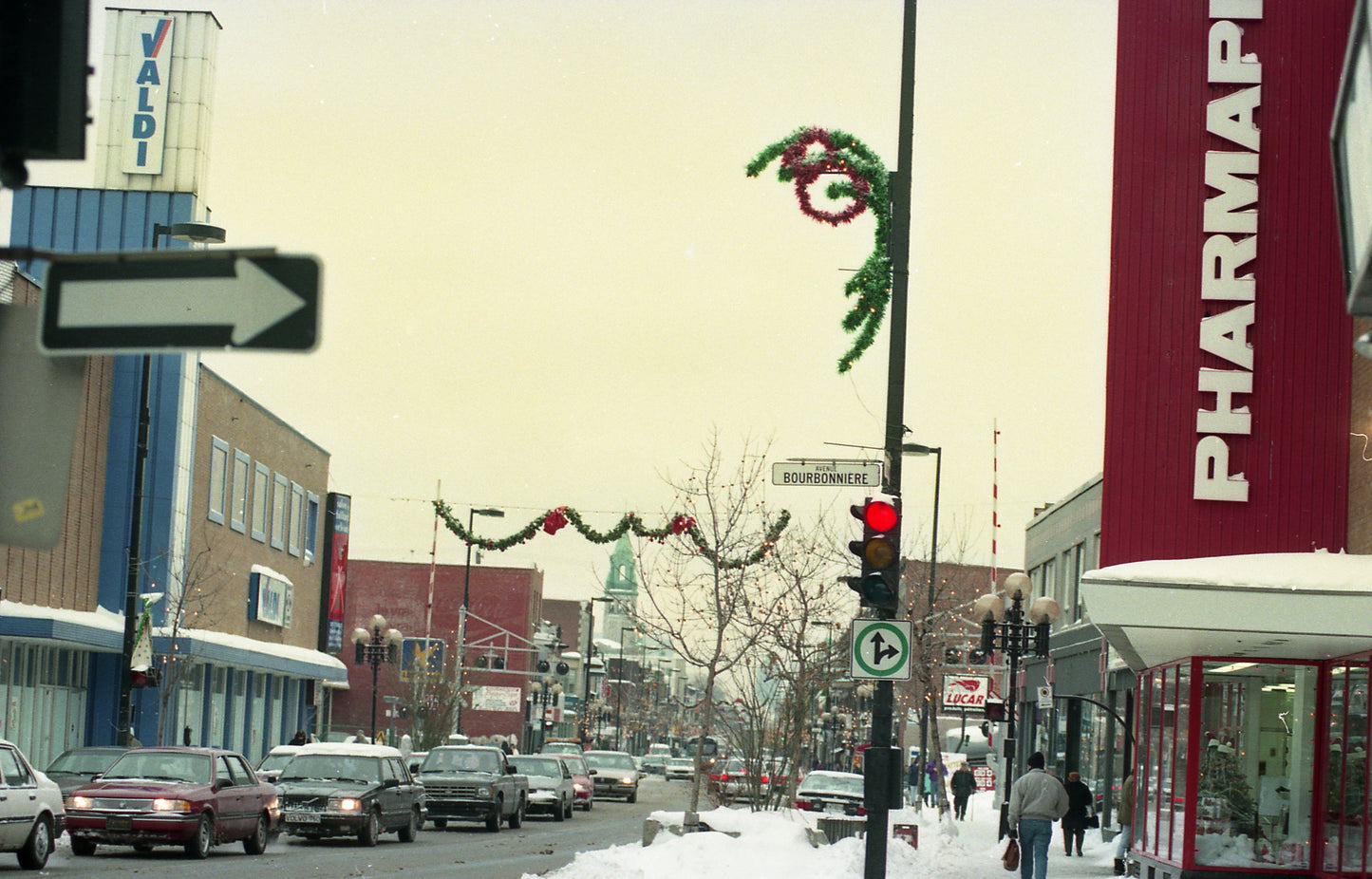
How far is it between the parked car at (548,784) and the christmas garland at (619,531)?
17.2 ft

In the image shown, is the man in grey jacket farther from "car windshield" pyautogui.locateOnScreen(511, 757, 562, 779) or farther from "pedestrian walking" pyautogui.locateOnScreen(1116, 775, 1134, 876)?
"car windshield" pyautogui.locateOnScreen(511, 757, 562, 779)

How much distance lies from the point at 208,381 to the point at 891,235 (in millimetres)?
34062

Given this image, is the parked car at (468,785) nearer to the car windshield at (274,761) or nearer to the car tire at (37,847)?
the car windshield at (274,761)

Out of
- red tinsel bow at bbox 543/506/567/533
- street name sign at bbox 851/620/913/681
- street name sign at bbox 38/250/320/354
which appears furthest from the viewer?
red tinsel bow at bbox 543/506/567/533

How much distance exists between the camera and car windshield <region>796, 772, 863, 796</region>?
3822 cm

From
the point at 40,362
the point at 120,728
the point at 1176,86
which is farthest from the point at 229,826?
the point at 40,362

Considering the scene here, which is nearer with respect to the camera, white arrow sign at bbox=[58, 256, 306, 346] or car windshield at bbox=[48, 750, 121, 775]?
white arrow sign at bbox=[58, 256, 306, 346]

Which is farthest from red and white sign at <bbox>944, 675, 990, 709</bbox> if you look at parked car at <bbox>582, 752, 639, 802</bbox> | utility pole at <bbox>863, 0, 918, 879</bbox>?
utility pole at <bbox>863, 0, 918, 879</bbox>

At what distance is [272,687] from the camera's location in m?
57.8

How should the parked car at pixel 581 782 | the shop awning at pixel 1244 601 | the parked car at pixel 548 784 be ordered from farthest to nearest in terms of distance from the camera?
1. the parked car at pixel 581 782
2. the parked car at pixel 548 784
3. the shop awning at pixel 1244 601

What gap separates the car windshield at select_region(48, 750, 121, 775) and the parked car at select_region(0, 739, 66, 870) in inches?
239

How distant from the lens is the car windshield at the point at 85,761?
27031mm

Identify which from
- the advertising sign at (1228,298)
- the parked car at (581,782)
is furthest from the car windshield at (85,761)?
the parked car at (581,782)

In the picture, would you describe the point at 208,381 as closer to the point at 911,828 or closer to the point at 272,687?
the point at 272,687
